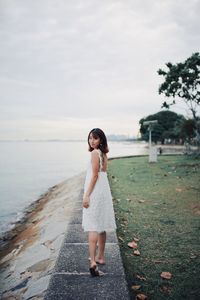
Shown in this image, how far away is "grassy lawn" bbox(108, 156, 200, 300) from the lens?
3.67 m

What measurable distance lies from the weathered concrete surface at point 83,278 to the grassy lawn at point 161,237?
0.22 meters

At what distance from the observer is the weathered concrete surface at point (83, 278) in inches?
124

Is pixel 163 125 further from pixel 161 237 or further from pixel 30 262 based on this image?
pixel 30 262

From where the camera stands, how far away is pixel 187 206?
7.59 metres

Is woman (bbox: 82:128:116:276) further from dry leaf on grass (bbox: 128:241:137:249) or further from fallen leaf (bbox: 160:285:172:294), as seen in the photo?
dry leaf on grass (bbox: 128:241:137:249)

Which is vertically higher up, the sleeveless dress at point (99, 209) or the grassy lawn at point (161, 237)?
the sleeveless dress at point (99, 209)

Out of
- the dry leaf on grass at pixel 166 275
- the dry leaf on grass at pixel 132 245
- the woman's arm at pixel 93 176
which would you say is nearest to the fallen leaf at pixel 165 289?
the dry leaf on grass at pixel 166 275

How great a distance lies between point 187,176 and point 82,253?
982cm

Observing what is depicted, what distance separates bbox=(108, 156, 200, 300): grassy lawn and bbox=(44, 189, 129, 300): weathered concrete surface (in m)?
0.22

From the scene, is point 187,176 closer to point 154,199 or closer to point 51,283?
point 154,199

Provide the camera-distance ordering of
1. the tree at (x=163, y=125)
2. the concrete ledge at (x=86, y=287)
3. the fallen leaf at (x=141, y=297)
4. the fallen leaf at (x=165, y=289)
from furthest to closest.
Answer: the tree at (x=163, y=125) → the fallen leaf at (x=165, y=289) → the fallen leaf at (x=141, y=297) → the concrete ledge at (x=86, y=287)

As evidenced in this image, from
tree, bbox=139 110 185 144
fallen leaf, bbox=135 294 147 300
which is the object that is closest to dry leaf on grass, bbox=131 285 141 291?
fallen leaf, bbox=135 294 147 300

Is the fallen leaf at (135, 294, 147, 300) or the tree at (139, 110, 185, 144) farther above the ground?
the tree at (139, 110, 185, 144)

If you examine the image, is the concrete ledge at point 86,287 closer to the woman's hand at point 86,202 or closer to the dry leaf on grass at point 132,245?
the woman's hand at point 86,202
